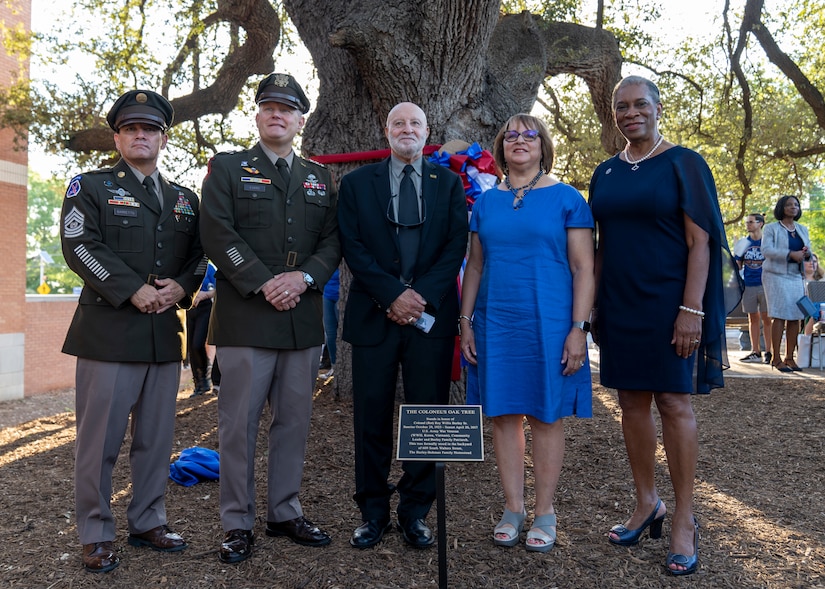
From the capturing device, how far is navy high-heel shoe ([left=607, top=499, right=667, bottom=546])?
3.76 metres

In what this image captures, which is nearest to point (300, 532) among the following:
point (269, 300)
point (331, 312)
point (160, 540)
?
point (160, 540)

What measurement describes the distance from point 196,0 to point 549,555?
9.57 m

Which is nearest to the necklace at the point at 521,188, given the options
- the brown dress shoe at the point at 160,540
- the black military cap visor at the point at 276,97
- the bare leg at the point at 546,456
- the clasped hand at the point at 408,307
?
the clasped hand at the point at 408,307

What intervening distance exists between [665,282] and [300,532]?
7.37ft

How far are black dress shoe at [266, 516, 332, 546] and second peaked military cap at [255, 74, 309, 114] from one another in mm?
2180

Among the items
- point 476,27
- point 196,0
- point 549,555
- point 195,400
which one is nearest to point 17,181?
point 196,0

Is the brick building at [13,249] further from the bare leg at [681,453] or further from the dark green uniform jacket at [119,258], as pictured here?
the bare leg at [681,453]

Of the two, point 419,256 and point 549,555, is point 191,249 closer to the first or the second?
point 419,256

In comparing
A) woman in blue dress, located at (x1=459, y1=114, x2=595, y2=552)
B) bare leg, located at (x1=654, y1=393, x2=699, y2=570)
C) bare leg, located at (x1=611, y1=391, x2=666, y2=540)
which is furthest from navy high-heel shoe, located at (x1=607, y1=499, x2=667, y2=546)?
woman in blue dress, located at (x1=459, y1=114, x2=595, y2=552)

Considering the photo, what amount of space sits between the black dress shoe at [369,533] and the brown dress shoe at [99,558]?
3.84ft

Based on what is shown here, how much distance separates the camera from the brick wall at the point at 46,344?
1596 centimetres

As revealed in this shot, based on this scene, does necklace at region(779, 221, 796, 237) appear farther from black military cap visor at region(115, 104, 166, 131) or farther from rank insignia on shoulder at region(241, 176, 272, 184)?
black military cap visor at region(115, 104, 166, 131)

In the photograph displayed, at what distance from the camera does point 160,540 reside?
3.72 m

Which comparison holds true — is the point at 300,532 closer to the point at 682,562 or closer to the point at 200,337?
the point at 682,562
